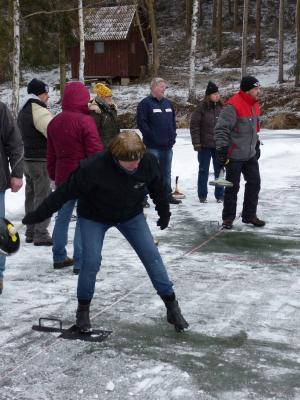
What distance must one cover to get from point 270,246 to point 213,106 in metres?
3.03

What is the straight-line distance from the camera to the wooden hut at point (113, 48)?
1519 inches

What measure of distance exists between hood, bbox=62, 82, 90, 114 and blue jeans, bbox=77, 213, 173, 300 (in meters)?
1.72

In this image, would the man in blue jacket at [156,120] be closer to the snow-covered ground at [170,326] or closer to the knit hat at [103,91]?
the knit hat at [103,91]

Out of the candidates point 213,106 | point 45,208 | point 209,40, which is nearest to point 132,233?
point 45,208

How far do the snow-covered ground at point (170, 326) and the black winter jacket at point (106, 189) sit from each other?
0.88 meters

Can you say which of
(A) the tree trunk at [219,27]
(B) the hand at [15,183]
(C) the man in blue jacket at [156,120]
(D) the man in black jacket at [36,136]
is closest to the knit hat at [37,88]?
(D) the man in black jacket at [36,136]

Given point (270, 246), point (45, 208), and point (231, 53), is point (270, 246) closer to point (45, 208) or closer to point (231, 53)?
point (45, 208)

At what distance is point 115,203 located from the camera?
13.6 ft

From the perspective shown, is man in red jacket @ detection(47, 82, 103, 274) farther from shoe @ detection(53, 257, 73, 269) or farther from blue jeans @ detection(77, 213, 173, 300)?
blue jeans @ detection(77, 213, 173, 300)

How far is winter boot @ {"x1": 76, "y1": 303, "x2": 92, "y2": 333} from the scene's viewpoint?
4.39 metres

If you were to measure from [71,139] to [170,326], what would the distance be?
2.07 m

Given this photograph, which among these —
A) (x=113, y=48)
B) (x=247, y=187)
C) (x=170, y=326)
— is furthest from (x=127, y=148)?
(x=113, y=48)

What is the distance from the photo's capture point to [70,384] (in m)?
3.65

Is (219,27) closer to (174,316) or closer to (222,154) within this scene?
(222,154)
